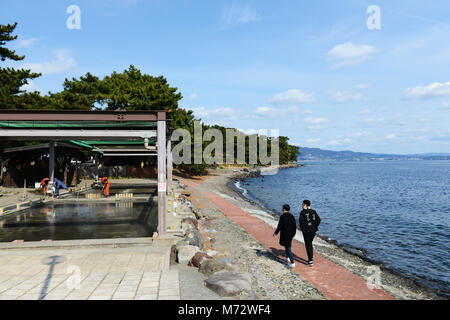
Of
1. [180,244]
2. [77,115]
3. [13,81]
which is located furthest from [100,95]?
[180,244]

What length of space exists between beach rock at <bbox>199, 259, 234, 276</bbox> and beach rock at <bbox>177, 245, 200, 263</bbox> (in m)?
0.84

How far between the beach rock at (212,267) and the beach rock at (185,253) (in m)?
0.84

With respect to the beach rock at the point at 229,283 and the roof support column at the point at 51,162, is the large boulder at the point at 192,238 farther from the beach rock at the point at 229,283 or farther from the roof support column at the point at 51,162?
the roof support column at the point at 51,162

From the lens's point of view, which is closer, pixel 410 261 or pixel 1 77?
pixel 410 261

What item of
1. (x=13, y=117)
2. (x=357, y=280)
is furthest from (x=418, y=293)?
(x=13, y=117)

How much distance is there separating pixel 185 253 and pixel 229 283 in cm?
239

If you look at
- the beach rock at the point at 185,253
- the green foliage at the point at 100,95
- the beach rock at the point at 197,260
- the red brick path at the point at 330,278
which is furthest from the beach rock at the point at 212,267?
the green foliage at the point at 100,95

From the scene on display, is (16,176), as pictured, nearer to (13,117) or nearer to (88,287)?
(13,117)

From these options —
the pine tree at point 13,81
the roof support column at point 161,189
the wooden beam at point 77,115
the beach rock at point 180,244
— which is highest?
the pine tree at point 13,81

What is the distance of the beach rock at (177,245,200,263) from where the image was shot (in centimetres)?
A: 833

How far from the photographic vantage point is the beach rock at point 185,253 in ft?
27.3

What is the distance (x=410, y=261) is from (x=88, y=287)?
13742mm

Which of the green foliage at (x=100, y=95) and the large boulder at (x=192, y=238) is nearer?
the large boulder at (x=192, y=238)

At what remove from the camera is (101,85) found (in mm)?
42312
